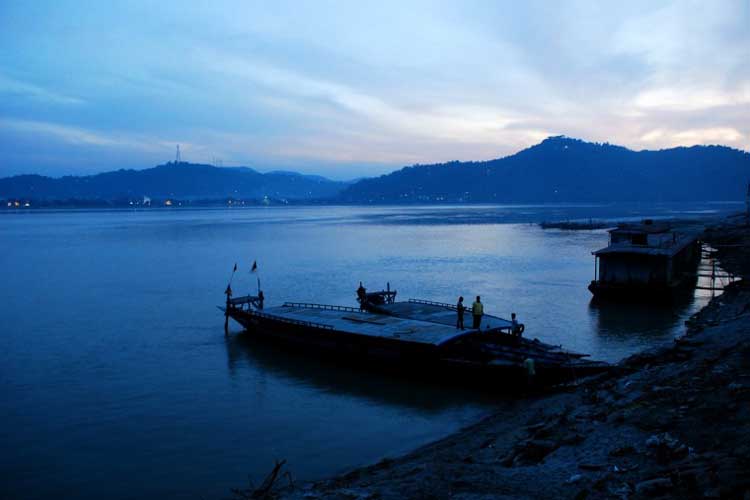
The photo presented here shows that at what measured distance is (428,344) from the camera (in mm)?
21891

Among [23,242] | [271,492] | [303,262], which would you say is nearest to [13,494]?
[271,492]

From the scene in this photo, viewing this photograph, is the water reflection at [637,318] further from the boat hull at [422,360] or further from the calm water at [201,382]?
the boat hull at [422,360]

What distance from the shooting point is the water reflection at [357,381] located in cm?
2045

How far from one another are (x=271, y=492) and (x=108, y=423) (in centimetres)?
845

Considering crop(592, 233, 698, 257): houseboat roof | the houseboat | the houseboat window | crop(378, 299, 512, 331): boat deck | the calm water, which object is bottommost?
the calm water

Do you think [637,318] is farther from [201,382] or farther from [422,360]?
[201,382]

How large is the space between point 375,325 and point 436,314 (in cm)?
401

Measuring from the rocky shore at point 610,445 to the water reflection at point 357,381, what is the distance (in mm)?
2316

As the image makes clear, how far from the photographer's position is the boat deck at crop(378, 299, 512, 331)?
83.8 feet

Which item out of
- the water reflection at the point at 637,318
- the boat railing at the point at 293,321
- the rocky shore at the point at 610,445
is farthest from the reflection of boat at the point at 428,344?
the water reflection at the point at 637,318

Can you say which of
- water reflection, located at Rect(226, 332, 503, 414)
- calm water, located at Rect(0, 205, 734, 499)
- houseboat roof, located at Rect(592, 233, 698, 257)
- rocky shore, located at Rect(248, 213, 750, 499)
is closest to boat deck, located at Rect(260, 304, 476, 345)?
water reflection, located at Rect(226, 332, 503, 414)

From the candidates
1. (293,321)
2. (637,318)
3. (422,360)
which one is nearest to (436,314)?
(422,360)

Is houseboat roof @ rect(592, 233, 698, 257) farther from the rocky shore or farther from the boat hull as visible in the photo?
the boat hull

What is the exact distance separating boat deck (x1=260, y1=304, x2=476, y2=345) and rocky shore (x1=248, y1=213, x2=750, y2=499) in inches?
178
